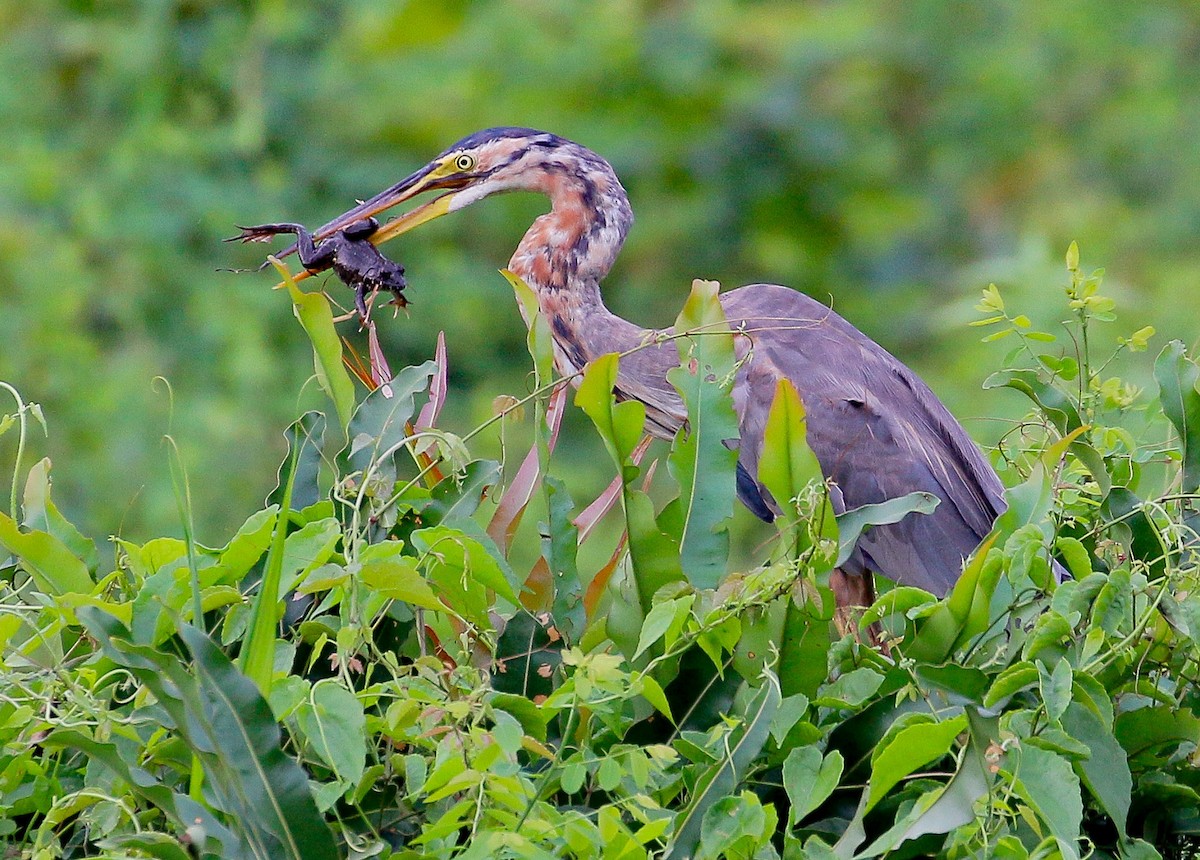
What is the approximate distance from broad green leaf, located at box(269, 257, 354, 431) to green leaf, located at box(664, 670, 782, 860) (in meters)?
0.46

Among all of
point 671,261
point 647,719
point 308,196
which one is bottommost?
point 671,261

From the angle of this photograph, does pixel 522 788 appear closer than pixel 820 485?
Yes

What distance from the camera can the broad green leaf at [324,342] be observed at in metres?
1.19

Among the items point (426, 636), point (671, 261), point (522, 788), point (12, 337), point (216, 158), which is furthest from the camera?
point (671, 261)

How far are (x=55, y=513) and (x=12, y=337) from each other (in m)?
3.86

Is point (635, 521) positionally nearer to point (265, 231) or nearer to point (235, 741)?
point (235, 741)

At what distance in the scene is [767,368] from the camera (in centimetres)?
251

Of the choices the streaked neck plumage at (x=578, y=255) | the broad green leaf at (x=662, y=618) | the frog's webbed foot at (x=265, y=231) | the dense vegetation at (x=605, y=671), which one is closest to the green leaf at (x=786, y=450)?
the dense vegetation at (x=605, y=671)

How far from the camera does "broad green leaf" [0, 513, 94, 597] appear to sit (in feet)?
3.80

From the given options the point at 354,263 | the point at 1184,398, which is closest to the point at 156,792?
the point at 1184,398

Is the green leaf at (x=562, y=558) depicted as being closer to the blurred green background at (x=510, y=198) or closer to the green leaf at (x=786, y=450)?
the green leaf at (x=786, y=450)

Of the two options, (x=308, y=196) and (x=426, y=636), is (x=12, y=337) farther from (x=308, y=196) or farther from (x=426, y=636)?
(x=426, y=636)

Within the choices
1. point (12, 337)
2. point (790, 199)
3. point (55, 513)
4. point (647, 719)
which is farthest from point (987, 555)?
point (790, 199)

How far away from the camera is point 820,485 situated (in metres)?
1.07
